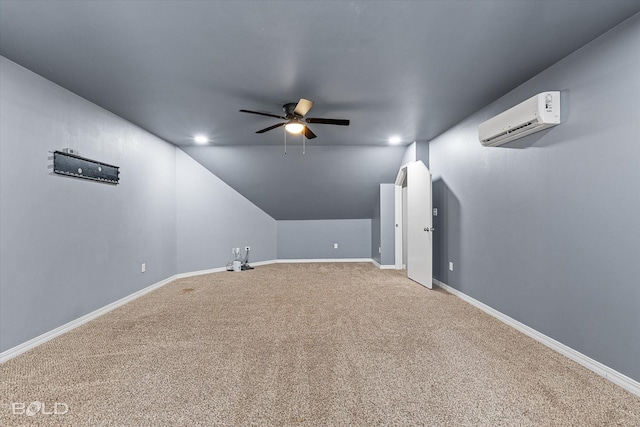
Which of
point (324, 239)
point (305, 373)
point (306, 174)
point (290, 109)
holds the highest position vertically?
point (290, 109)

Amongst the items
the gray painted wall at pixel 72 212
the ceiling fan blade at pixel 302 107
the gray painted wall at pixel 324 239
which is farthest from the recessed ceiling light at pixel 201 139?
the gray painted wall at pixel 324 239

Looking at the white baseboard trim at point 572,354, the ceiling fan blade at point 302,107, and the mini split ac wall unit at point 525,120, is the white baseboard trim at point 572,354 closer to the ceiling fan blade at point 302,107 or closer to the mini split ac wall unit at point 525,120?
the mini split ac wall unit at point 525,120

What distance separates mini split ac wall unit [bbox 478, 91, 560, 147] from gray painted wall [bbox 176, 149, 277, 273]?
4.61m

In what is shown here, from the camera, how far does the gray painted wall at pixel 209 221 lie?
17.9 ft

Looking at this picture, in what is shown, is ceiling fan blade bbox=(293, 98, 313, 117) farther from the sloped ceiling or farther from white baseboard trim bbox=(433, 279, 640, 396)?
white baseboard trim bbox=(433, 279, 640, 396)

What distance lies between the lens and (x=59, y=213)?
115 inches

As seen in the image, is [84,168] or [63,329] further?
[84,168]

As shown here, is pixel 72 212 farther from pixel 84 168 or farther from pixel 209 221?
pixel 209 221

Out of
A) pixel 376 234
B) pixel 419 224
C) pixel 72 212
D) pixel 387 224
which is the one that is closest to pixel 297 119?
pixel 72 212

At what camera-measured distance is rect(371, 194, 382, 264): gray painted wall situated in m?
6.43

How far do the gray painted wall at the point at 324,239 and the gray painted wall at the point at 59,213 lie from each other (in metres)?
3.25

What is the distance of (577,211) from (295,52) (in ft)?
7.90

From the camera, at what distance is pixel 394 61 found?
8.03ft

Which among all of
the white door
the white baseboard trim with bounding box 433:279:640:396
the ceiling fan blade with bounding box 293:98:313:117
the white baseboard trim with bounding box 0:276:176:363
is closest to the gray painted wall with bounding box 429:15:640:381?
the white baseboard trim with bounding box 433:279:640:396
